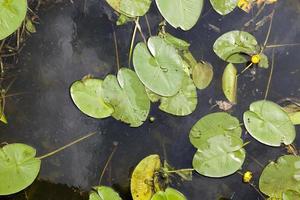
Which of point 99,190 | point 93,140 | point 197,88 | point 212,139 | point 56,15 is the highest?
point 56,15

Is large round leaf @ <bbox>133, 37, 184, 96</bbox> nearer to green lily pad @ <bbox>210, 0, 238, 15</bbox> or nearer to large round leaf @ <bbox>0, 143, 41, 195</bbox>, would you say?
green lily pad @ <bbox>210, 0, 238, 15</bbox>

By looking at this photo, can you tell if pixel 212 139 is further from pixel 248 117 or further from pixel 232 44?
pixel 232 44

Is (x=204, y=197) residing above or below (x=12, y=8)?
below

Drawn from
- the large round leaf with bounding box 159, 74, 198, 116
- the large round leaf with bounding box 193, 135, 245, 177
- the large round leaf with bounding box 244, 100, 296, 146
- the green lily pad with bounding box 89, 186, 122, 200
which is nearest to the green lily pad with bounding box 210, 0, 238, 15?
the large round leaf with bounding box 159, 74, 198, 116

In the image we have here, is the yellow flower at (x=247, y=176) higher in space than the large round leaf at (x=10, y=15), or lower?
lower

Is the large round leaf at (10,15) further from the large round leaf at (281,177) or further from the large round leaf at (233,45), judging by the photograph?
the large round leaf at (281,177)

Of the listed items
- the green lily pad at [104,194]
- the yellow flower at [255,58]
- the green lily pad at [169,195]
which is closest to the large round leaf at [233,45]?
the yellow flower at [255,58]

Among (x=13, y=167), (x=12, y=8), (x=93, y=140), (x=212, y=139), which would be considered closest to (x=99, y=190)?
(x=93, y=140)
